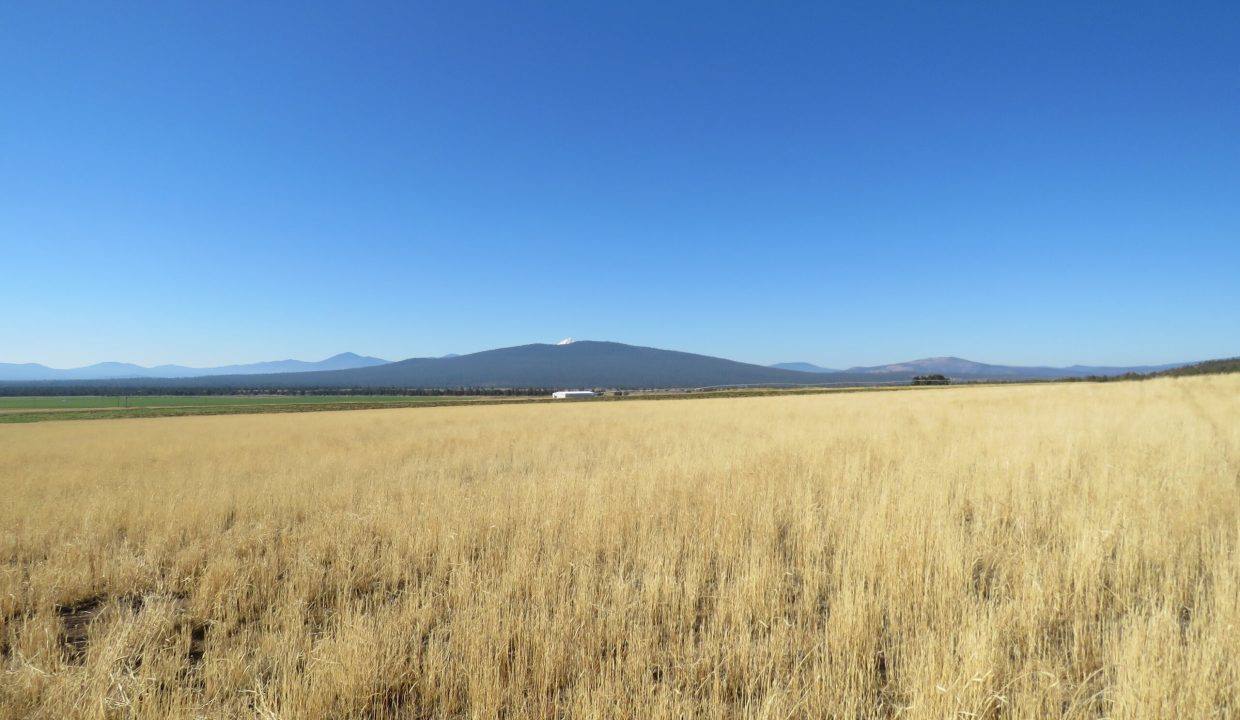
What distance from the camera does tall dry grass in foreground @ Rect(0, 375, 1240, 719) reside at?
292 centimetres

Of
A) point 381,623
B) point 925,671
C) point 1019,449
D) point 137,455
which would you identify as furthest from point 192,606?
point 137,455

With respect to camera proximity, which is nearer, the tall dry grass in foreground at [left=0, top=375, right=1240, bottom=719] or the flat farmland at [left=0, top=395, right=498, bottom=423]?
the tall dry grass in foreground at [left=0, top=375, right=1240, bottom=719]

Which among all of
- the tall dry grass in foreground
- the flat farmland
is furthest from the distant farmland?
the tall dry grass in foreground

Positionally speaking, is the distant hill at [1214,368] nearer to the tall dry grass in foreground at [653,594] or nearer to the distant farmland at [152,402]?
the tall dry grass in foreground at [653,594]

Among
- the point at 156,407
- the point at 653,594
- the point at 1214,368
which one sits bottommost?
the point at 156,407

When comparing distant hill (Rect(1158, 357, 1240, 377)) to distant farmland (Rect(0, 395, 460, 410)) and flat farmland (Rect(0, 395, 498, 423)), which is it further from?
distant farmland (Rect(0, 395, 460, 410))

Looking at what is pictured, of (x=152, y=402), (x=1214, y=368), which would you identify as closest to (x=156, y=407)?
(x=152, y=402)

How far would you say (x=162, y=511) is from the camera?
24.6ft

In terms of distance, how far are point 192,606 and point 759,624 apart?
16.3ft

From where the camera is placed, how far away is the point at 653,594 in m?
4.12

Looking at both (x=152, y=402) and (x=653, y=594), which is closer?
(x=653, y=594)

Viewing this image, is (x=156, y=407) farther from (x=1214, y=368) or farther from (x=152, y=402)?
(x=1214, y=368)

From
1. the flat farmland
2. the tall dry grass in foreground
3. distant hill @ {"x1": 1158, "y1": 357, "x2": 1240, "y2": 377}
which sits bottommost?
the flat farmland

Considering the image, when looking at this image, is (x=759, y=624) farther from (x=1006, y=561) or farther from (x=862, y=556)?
(x=1006, y=561)
